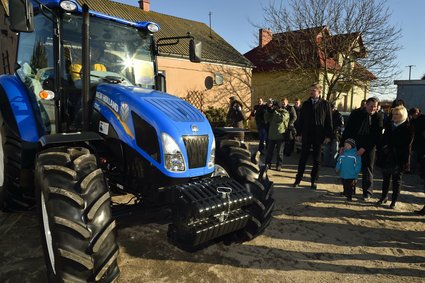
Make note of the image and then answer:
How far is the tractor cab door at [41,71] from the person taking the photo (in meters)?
3.47

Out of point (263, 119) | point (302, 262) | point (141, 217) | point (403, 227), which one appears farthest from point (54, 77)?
point (263, 119)

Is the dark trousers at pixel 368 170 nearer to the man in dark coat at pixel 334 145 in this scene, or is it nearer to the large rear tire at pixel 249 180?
the man in dark coat at pixel 334 145

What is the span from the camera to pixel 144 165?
2.92 metres

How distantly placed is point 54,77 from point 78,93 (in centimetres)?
27

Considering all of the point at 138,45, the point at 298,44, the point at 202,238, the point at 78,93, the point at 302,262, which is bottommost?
the point at 302,262

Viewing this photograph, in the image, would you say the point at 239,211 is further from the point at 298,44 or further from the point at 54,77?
the point at 298,44

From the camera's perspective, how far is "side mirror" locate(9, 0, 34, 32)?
266 centimetres

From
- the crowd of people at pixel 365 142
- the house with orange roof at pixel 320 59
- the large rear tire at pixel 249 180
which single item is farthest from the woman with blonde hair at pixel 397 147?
the house with orange roof at pixel 320 59

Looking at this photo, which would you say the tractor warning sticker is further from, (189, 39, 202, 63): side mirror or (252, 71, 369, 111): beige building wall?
(252, 71, 369, 111): beige building wall

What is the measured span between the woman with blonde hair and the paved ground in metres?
0.61

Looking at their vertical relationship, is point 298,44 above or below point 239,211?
above

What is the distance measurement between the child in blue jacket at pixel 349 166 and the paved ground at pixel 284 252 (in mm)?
705

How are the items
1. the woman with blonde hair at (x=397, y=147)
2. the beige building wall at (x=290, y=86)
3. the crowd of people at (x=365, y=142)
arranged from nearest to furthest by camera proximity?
the woman with blonde hair at (x=397, y=147) → the crowd of people at (x=365, y=142) → the beige building wall at (x=290, y=86)

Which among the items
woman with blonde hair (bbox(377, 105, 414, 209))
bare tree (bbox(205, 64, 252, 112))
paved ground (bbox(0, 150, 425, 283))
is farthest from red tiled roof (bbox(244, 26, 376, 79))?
paved ground (bbox(0, 150, 425, 283))
